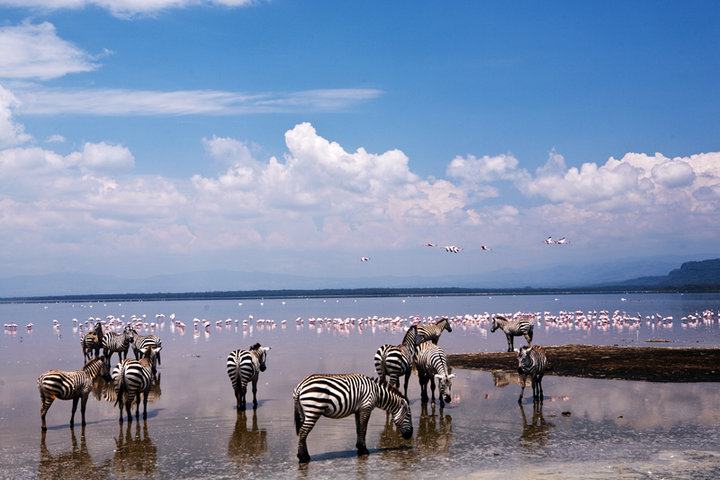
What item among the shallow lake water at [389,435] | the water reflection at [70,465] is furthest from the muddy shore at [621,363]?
the water reflection at [70,465]

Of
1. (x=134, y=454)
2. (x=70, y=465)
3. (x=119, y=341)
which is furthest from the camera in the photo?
(x=119, y=341)

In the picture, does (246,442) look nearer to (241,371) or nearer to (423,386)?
(241,371)

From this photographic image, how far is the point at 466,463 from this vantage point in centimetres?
1313

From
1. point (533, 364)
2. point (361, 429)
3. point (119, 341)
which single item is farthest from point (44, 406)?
point (119, 341)

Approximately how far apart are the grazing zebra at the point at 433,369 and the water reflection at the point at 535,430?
2185 millimetres

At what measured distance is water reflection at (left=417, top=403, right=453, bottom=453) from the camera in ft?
47.8

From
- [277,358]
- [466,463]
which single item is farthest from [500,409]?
[277,358]

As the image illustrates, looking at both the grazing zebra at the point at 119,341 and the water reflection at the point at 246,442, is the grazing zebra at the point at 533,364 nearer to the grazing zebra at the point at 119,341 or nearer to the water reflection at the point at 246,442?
the water reflection at the point at 246,442

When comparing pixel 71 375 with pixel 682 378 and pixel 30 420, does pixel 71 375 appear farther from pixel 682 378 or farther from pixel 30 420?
pixel 682 378

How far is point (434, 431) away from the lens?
52.7 ft

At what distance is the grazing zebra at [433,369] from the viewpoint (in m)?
18.0

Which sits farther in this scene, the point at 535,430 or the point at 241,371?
the point at 241,371

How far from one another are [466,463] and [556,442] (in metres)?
2.73

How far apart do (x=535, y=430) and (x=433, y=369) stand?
3.90 meters
